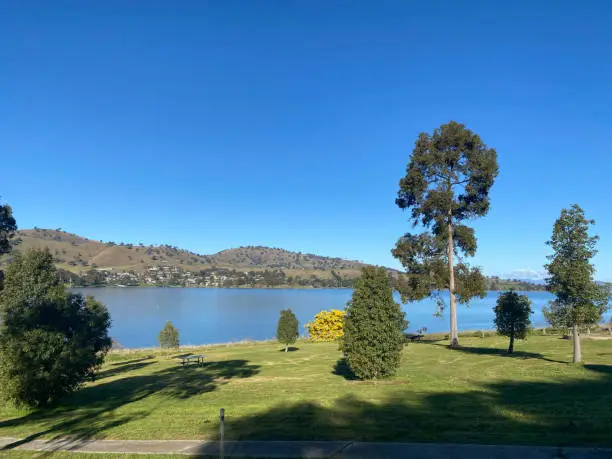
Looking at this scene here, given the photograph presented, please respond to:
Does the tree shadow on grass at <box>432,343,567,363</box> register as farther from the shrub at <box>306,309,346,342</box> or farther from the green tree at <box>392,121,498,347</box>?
the shrub at <box>306,309,346,342</box>

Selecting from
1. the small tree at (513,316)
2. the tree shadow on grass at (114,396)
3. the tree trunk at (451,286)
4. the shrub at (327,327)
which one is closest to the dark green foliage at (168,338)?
the shrub at (327,327)

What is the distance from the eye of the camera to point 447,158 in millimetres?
35906

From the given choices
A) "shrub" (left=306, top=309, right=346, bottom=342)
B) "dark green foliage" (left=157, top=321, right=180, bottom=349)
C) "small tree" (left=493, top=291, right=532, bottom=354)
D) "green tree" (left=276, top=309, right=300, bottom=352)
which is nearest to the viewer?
"small tree" (left=493, top=291, right=532, bottom=354)

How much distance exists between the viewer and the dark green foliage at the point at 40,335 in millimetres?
18453

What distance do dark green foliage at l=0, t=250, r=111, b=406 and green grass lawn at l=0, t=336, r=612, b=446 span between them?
116 cm

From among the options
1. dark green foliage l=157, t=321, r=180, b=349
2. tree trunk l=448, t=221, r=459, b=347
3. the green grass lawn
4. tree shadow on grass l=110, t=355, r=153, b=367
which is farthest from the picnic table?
tree trunk l=448, t=221, r=459, b=347

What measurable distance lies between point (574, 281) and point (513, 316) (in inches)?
261

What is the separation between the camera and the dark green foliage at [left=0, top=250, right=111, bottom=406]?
18.5m

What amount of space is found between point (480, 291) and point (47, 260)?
30696mm

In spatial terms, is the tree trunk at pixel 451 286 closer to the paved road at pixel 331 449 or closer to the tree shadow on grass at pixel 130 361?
the paved road at pixel 331 449

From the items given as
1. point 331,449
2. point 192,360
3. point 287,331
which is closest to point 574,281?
point 331,449

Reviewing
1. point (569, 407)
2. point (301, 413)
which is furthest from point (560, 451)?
point (301, 413)

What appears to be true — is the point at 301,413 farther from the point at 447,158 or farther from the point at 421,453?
the point at 447,158

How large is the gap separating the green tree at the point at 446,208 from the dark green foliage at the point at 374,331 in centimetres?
1495
